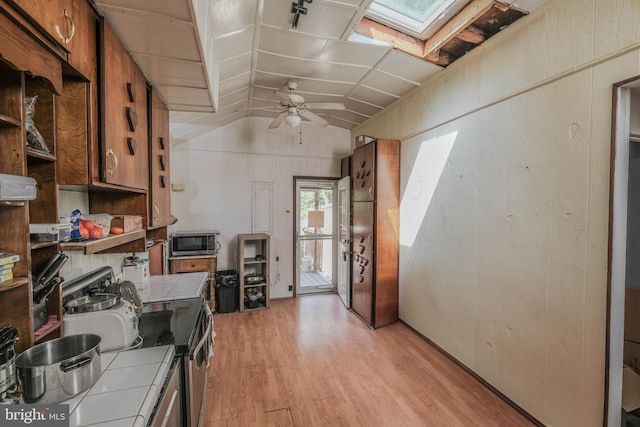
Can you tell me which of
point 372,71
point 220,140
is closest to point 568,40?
point 372,71

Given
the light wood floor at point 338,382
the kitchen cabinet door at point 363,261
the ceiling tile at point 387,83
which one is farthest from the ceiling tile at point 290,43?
the light wood floor at point 338,382

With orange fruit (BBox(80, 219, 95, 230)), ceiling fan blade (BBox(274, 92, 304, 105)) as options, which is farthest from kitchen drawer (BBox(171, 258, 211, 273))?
orange fruit (BBox(80, 219, 95, 230))

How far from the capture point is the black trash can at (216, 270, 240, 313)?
396 centimetres

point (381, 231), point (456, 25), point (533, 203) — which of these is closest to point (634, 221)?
point (533, 203)

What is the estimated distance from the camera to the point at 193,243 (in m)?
3.87

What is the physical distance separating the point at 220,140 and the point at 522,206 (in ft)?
12.7

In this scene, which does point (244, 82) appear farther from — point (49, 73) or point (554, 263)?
point (554, 263)

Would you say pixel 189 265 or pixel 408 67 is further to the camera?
pixel 189 265

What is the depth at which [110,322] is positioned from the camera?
129 cm

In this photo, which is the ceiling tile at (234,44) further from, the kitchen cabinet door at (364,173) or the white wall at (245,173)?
the white wall at (245,173)

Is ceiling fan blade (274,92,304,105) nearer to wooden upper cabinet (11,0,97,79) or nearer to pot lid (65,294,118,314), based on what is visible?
wooden upper cabinet (11,0,97,79)

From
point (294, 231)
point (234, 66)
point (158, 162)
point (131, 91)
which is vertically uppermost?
point (234, 66)

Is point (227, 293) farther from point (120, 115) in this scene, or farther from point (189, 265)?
point (120, 115)

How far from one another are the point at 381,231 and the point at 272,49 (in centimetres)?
220
